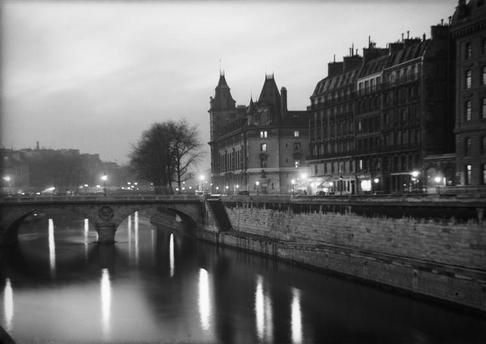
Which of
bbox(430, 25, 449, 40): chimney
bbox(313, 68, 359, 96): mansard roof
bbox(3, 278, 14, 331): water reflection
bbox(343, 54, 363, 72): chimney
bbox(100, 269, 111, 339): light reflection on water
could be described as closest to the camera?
bbox(100, 269, 111, 339): light reflection on water

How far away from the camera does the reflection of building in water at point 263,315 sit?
28.2m

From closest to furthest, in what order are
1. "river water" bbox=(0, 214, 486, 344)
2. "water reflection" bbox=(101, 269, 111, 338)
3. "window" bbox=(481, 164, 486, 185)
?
"river water" bbox=(0, 214, 486, 344)
"water reflection" bbox=(101, 269, 111, 338)
"window" bbox=(481, 164, 486, 185)

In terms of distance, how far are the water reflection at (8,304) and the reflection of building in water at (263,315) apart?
12202 millimetres

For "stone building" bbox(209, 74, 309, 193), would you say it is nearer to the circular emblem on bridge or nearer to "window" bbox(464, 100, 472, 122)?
the circular emblem on bridge

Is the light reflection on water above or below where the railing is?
below

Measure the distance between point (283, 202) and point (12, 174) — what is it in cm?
8275

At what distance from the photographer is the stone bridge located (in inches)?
2340

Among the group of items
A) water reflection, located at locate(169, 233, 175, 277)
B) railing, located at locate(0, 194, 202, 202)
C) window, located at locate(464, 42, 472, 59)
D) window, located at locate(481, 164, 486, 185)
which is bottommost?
water reflection, located at locate(169, 233, 175, 277)

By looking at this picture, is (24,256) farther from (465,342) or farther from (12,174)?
(12,174)

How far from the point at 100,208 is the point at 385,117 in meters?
30.9

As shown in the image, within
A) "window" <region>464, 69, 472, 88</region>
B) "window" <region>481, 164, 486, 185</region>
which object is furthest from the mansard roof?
"window" <region>481, 164, 486, 185</region>

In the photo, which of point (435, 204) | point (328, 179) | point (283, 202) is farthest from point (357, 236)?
point (328, 179)

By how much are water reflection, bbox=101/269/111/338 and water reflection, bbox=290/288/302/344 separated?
8929mm

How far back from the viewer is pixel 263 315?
104 feet
